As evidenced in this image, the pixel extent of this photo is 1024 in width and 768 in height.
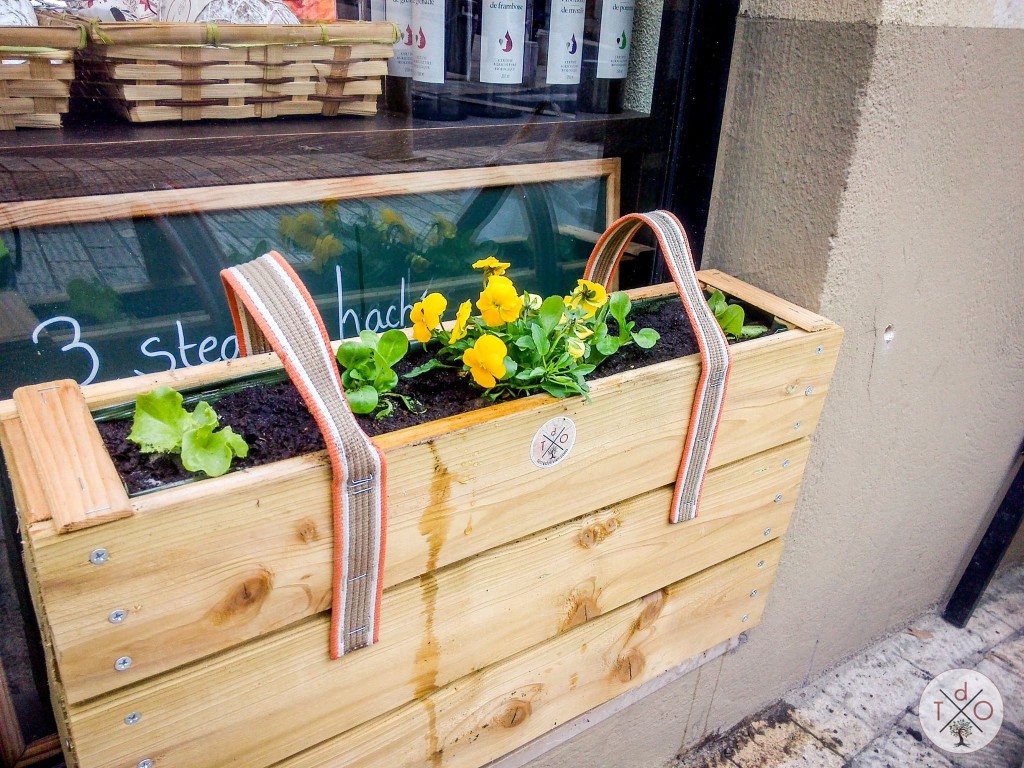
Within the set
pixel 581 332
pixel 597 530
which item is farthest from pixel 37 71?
pixel 597 530

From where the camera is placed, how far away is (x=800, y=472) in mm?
1564

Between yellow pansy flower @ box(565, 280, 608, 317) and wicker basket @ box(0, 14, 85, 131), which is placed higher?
wicker basket @ box(0, 14, 85, 131)

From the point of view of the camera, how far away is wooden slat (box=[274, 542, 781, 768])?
1.18m

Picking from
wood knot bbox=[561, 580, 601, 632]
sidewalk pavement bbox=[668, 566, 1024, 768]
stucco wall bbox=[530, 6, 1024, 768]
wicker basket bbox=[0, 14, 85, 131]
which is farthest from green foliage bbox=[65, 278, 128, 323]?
sidewalk pavement bbox=[668, 566, 1024, 768]

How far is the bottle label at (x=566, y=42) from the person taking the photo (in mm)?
1473

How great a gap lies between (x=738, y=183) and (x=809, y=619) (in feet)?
3.86

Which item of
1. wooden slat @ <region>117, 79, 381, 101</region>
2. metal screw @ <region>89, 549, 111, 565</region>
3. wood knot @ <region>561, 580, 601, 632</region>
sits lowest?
wood knot @ <region>561, 580, 601, 632</region>

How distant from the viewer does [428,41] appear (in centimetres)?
138

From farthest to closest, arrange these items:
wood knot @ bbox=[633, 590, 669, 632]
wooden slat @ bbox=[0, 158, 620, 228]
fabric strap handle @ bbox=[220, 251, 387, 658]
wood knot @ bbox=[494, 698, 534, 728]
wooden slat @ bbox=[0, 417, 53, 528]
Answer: wood knot @ bbox=[633, 590, 669, 632]
wood knot @ bbox=[494, 698, 534, 728]
wooden slat @ bbox=[0, 158, 620, 228]
fabric strap handle @ bbox=[220, 251, 387, 658]
wooden slat @ bbox=[0, 417, 53, 528]

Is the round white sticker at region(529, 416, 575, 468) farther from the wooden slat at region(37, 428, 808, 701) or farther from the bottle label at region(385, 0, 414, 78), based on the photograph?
the bottle label at region(385, 0, 414, 78)

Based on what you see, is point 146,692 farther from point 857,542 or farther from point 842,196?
point 857,542

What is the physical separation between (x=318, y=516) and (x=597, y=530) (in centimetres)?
51

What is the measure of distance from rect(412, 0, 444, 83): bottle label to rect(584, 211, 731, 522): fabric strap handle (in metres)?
0.43

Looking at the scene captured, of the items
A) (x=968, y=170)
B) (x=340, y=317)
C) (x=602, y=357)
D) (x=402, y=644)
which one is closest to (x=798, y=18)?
(x=968, y=170)
